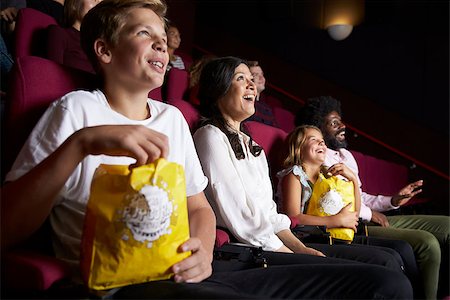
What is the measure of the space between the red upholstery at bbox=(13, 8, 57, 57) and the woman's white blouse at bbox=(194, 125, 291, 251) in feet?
2.36

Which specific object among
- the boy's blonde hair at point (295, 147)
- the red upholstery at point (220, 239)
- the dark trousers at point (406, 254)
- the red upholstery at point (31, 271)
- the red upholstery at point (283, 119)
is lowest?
the dark trousers at point (406, 254)

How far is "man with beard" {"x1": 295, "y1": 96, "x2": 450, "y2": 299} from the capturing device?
1688 mm

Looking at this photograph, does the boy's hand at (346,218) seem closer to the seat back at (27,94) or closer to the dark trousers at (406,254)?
the dark trousers at (406,254)

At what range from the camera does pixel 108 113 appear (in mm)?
920

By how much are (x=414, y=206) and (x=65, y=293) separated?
2203 millimetres

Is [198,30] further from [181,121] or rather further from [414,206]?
[181,121]

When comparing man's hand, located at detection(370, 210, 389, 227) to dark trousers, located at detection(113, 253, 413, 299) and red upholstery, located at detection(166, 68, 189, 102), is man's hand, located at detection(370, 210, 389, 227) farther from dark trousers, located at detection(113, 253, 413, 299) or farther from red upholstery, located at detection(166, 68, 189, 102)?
dark trousers, located at detection(113, 253, 413, 299)

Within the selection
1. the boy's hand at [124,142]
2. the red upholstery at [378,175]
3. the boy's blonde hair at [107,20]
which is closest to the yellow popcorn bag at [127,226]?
the boy's hand at [124,142]

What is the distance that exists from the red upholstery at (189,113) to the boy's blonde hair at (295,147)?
41cm

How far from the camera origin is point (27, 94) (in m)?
0.94

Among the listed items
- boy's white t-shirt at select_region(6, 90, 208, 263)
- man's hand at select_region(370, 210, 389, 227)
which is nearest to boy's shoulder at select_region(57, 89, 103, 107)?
boy's white t-shirt at select_region(6, 90, 208, 263)

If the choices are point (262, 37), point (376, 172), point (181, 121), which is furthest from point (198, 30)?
point (181, 121)

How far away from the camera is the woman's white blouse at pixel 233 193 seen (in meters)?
1.25

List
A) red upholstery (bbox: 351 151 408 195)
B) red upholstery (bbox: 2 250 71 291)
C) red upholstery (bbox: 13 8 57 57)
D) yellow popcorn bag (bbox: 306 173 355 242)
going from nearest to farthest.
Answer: red upholstery (bbox: 2 250 71 291) < yellow popcorn bag (bbox: 306 173 355 242) < red upholstery (bbox: 13 8 57 57) < red upholstery (bbox: 351 151 408 195)
